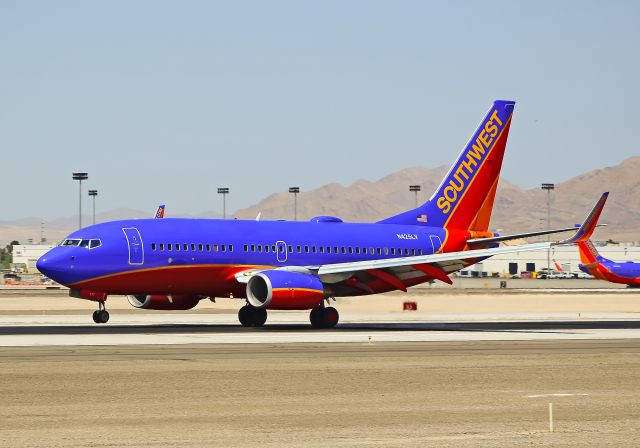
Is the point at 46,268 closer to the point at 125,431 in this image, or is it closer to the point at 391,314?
the point at 391,314

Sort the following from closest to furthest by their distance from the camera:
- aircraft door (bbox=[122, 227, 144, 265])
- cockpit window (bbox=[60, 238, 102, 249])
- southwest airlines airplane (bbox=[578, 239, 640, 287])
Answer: cockpit window (bbox=[60, 238, 102, 249]), aircraft door (bbox=[122, 227, 144, 265]), southwest airlines airplane (bbox=[578, 239, 640, 287])

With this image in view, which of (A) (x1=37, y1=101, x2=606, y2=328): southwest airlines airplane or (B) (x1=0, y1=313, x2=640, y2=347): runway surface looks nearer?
(B) (x1=0, y1=313, x2=640, y2=347): runway surface

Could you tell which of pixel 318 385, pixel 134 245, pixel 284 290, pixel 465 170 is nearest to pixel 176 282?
pixel 134 245

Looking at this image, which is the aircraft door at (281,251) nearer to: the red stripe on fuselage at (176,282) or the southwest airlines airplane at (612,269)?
the red stripe on fuselage at (176,282)

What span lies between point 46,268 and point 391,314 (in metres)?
22.0

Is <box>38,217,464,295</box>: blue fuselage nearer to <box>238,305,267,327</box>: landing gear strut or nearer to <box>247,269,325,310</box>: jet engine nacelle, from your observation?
<box>238,305,267,327</box>: landing gear strut

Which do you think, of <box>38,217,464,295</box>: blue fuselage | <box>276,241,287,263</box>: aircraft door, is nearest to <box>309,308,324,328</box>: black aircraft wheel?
<box>38,217,464,295</box>: blue fuselage

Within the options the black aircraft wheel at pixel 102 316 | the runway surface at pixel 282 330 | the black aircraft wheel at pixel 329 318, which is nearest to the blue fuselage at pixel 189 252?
the black aircraft wheel at pixel 102 316

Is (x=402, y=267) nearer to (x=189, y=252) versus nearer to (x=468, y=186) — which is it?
(x=468, y=186)

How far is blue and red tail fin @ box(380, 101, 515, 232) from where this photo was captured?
2468 inches

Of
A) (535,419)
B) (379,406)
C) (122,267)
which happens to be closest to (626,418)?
(535,419)

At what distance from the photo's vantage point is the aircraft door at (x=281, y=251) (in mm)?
55656

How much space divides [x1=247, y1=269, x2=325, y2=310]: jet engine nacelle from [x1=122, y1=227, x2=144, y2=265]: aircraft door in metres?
4.73

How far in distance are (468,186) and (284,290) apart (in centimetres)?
1531
